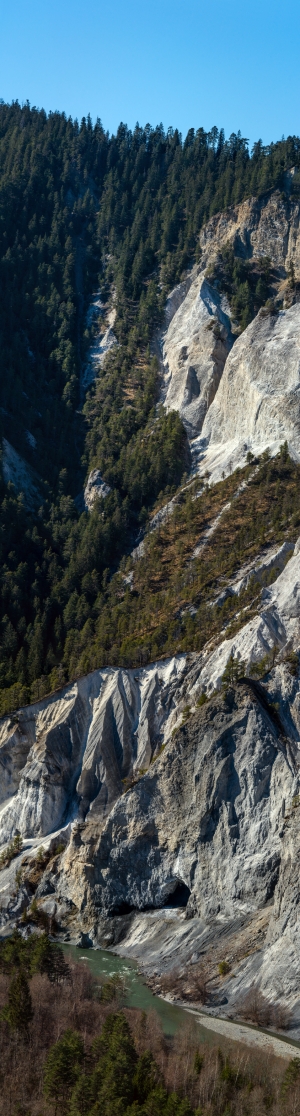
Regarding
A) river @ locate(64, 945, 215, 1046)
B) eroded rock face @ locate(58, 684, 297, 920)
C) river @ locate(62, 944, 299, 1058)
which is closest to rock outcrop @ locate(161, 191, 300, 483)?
eroded rock face @ locate(58, 684, 297, 920)

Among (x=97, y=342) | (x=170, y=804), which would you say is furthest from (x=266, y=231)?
(x=170, y=804)

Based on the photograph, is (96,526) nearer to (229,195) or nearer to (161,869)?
(161,869)

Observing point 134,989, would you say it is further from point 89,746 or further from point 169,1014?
point 89,746

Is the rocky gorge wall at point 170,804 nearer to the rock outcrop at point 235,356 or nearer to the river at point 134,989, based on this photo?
the river at point 134,989

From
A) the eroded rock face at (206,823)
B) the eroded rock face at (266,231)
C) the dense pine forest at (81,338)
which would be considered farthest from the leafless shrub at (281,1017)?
the eroded rock face at (266,231)

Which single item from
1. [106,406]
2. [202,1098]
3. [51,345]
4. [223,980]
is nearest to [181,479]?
[106,406]

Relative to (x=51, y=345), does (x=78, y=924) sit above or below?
below
